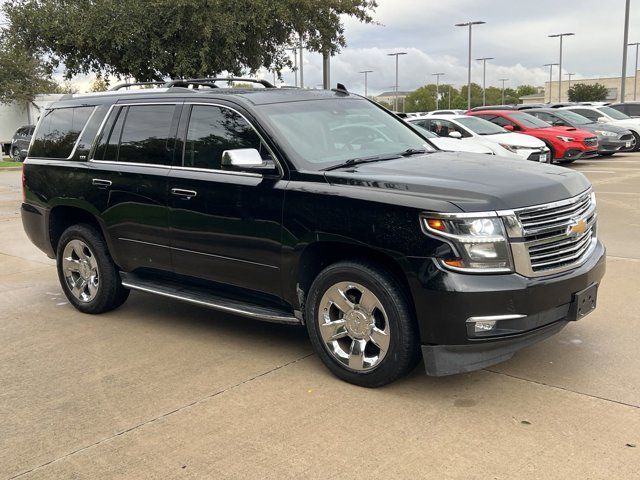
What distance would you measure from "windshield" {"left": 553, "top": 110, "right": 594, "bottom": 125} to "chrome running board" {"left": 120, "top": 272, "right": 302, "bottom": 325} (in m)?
17.9

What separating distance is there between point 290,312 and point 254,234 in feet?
1.90

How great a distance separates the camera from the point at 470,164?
4578mm

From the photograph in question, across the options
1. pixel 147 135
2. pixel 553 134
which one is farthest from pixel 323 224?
pixel 553 134

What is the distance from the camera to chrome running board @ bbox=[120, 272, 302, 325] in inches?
183

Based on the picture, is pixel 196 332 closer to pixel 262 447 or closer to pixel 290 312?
pixel 290 312

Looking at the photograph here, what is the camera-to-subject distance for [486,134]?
16.0 m

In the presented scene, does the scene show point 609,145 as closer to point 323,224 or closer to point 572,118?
point 572,118

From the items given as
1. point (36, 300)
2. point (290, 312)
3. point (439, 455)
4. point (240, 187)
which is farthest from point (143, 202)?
point (439, 455)

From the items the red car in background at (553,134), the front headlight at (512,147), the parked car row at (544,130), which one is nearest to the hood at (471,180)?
the parked car row at (544,130)

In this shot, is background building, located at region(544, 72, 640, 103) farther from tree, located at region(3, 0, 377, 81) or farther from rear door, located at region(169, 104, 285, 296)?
rear door, located at region(169, 104, 285, 296)

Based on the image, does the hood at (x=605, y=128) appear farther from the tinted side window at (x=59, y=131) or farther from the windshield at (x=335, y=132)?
the tinted side window at (x=59, y=131)

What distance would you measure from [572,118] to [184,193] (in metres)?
18.9

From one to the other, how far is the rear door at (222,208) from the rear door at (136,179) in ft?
0.52

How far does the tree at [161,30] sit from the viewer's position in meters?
17.9
